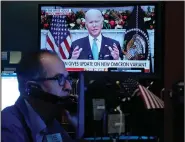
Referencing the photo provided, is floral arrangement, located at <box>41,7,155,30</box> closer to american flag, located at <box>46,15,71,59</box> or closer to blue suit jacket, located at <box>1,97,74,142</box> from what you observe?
american flag, located at <box>46,15,71,59</box>

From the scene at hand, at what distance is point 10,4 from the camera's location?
3.23 meters

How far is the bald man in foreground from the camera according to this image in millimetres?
3104

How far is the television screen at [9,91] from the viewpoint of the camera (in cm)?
284

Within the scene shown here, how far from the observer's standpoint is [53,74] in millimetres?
1574

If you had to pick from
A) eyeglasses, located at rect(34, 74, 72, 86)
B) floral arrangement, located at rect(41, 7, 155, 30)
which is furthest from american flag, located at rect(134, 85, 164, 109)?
floral arrangement, located at rect(41, 7, 155, 30)

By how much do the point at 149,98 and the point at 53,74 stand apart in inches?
16.6

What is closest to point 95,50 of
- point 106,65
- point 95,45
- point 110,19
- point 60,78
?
point 95,45

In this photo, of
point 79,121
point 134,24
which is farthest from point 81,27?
point 79,121

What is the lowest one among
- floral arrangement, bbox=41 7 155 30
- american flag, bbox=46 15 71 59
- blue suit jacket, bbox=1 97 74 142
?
blue suit jacket, bbox=1 97 74 142

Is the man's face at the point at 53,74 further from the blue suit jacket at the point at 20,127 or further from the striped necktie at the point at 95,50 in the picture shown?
the striped necktie at the point at 95,50

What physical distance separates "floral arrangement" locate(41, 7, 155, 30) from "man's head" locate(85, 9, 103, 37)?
34mm

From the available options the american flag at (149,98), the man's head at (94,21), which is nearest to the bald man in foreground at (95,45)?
the man's head at (94,21)

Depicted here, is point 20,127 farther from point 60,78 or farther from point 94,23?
point 94,23

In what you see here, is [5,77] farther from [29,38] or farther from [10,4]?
[10,4]
